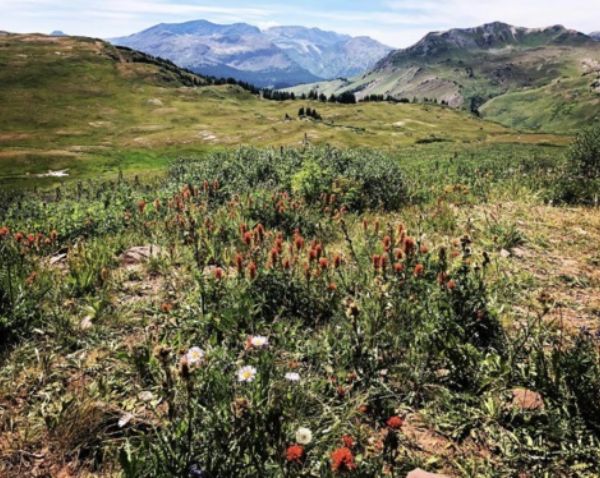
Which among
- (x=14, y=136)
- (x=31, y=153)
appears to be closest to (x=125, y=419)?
(x=31, y=153)

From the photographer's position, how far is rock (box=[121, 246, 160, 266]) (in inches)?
324

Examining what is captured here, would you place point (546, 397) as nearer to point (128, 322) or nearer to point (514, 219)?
point (128, 322)

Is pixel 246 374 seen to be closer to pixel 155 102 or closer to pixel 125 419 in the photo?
pixel 125 419

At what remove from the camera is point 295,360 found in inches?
203

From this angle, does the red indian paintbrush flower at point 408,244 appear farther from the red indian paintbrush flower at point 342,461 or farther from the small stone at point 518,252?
the small stone at point 518,252

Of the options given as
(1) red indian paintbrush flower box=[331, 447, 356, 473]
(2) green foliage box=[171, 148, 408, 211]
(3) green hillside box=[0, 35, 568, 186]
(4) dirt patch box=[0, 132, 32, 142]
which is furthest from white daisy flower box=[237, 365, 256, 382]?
(4) dirt patch box=[0, 132, 32, 142]

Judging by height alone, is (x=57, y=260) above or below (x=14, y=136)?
above

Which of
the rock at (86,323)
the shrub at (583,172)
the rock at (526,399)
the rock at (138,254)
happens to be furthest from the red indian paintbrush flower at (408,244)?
the shrub at (583,172)

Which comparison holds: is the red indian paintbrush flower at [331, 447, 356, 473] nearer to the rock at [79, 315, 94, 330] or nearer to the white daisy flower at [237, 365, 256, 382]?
the white daisy flower at [237, 365, 256, 382]

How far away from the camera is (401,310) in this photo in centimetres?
559

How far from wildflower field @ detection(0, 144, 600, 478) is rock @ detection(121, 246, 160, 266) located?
36 millimetres

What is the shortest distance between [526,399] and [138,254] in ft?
21.5

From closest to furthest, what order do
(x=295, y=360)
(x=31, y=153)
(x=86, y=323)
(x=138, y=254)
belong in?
(x=295, y=360)
(x=86, y=323)
(x=138, y=254)
(x=31, y=153)

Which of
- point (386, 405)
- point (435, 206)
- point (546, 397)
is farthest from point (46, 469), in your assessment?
point (435, 206)
